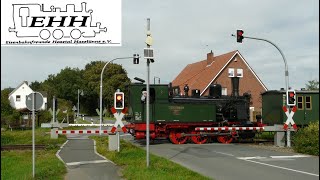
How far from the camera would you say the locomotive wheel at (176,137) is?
82.3 ft

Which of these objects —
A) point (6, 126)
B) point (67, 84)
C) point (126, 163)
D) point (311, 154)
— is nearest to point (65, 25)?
point (126, 163)

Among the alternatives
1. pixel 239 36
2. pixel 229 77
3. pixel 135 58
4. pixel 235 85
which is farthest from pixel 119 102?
pixel 229 77

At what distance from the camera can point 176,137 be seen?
82.7 ft

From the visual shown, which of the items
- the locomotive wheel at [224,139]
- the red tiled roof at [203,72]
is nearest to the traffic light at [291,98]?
the locomotive wheel at [224,139]

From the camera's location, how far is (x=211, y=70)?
5450 cm

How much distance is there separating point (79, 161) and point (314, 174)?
8.17m

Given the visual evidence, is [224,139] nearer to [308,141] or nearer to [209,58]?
[308,141]

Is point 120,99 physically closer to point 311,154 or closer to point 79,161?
point 79,161

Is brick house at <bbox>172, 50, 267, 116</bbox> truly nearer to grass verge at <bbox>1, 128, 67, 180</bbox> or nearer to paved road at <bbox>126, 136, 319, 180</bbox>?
paved road at <bbox>126, 136, 319, 180</bbox>

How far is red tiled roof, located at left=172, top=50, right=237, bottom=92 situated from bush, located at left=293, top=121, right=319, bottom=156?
32.3m

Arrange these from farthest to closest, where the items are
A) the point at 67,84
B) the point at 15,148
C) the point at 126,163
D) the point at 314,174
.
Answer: the point at 67,84, the point at 15,148, the point at 126,163, the point at 314,174

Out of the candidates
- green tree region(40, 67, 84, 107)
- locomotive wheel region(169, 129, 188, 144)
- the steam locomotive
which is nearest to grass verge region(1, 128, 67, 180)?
the steam locomotive

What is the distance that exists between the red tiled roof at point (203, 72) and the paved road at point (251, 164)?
3357 cm

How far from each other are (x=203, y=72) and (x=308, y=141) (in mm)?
38053
